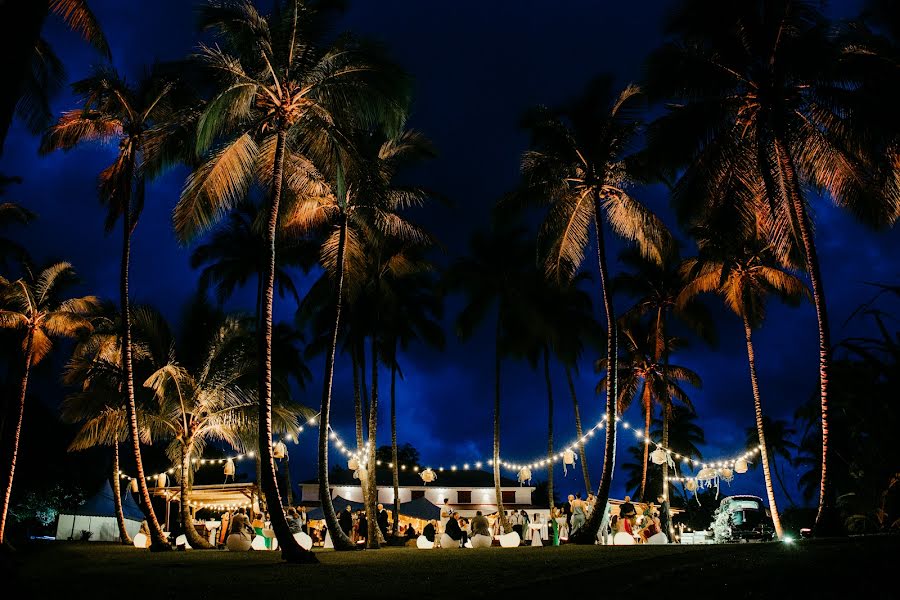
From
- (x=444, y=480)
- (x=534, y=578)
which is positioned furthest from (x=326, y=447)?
(x=444, y=480)

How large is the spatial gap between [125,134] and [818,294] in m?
18.7

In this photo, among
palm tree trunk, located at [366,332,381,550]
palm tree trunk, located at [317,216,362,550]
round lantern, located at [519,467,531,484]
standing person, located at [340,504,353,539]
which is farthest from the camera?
round lantern, located at [519,467,531,484]

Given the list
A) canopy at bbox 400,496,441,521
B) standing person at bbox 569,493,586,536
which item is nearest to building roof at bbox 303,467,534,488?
canopy at bbox 400,496,441,521

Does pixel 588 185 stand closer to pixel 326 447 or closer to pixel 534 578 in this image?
pixel 326 447

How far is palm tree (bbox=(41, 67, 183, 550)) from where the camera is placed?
1791 cm

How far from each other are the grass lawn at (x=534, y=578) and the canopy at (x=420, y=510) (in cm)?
2189

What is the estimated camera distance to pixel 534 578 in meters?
7.88

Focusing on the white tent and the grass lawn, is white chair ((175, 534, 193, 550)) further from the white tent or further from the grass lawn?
the white tent

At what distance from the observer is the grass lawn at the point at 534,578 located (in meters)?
5.63

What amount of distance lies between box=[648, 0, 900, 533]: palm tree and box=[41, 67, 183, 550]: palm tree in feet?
45.3

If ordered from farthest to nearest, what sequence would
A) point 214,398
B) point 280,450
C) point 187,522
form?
point 280,450 < point 214,398 < point 187,522

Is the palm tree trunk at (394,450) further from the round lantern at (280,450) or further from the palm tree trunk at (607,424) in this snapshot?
the palm tree trunk at (607,424)

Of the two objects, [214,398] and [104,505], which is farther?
[104,505]

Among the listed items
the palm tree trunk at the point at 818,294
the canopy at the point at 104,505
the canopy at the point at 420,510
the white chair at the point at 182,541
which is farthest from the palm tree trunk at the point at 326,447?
the canopy at the point at 104,505
